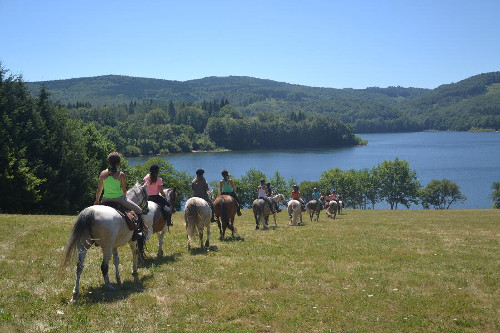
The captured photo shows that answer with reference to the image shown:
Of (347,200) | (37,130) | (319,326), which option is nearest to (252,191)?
(347,200)

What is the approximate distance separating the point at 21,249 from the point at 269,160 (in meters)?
151

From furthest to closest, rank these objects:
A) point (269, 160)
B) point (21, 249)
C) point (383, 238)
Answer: point (269, 160)
point (383, 238)
point (21, 249)

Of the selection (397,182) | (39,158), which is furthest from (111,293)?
(397,182)

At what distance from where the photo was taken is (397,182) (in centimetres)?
9575

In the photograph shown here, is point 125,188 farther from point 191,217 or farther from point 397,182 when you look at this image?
point 397,182

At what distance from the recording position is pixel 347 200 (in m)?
100

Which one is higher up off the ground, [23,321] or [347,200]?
[23,321]

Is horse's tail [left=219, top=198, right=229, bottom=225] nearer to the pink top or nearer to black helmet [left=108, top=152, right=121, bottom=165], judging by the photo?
the pink top

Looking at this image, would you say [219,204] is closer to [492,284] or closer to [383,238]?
[383,238]

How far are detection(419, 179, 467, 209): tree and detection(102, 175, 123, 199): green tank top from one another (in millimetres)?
93159

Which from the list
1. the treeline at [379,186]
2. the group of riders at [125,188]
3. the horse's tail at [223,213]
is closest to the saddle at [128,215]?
the group of riders at [125,188]

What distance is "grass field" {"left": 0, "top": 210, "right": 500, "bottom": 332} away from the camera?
28.4 feet

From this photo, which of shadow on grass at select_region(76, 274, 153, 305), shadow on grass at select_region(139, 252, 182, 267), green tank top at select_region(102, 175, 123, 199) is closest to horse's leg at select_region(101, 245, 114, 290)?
shadow on grass at select_region(76, 274, 153, 305)

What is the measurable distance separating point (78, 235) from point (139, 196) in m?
3.07
